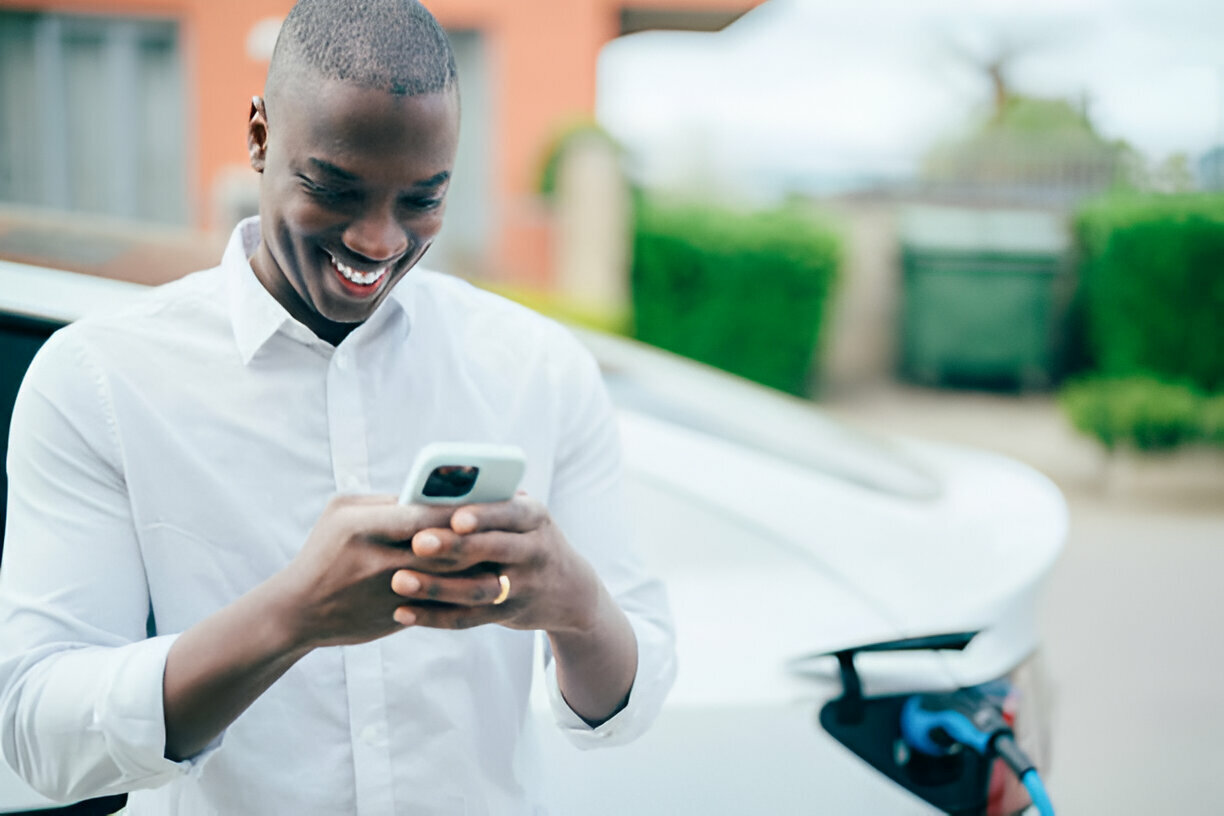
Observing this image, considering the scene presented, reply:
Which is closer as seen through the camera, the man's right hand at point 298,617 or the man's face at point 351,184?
the man's right hand at point 298,617

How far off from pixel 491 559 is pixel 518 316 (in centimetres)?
43

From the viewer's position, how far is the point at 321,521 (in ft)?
3.04

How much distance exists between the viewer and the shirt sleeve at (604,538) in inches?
47.3

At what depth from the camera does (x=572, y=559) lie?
39.7 inches

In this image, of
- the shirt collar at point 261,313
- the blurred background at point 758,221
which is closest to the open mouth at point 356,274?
the shirt collar at point 261,313

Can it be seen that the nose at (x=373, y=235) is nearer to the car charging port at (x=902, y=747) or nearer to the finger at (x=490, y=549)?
A: the finger at (x=490, y=549)

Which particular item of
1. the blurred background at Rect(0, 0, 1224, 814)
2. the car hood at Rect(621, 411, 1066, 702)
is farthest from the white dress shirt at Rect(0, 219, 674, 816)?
the blurred background at Rect(0, 0, 1224, 814)

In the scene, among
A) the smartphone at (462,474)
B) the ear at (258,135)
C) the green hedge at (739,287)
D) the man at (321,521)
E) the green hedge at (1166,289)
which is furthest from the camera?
the green hedge at (739,287)

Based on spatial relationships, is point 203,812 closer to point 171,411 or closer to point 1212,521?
point 171,411

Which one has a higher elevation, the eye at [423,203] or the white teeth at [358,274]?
the eye at [423,203]

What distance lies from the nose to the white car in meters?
0.73

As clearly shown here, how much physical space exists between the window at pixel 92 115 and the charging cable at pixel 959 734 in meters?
9.46

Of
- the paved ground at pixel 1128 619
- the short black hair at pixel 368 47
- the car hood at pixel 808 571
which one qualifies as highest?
the short black hair at pixel 368 47

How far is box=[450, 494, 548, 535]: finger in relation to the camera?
88 cm
